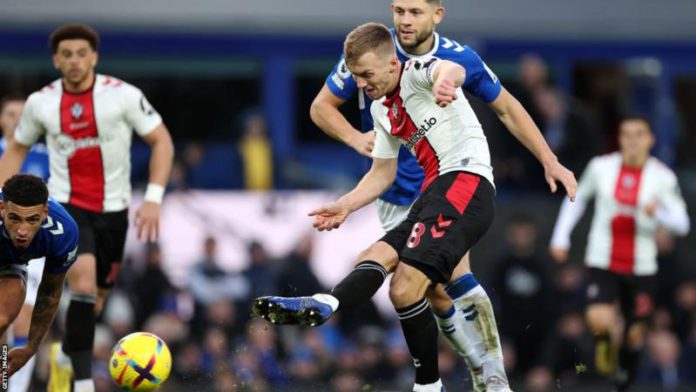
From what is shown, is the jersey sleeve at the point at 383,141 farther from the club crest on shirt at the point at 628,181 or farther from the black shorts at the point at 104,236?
the club crest on shirt at the point at 628,181

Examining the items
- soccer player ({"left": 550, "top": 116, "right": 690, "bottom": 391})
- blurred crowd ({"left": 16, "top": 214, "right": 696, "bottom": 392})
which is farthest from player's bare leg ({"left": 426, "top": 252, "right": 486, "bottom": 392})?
blurred crowd ({"left": 16, "top": 214, "right": 696, "bottom": 392})

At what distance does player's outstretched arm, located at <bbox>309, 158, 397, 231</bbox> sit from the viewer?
389 inches

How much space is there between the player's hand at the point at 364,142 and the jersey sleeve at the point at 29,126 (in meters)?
2.55

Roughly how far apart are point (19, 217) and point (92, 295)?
2.16 m

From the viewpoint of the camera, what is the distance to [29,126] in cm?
1181

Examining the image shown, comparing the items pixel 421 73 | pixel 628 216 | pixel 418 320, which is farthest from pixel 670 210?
pixel 421 73

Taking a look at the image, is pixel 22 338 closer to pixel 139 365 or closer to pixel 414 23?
pixel 139 365

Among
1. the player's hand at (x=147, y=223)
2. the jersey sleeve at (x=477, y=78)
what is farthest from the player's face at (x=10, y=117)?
the jersey sleeve at (x=477, y=78)

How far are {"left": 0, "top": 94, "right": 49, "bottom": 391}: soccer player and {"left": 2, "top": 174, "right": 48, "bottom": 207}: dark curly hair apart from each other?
2.54m

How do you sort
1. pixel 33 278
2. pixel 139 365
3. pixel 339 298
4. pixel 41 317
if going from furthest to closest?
pixel 33 278, pixel 139 365, pixel 41 317, pixel 339 298

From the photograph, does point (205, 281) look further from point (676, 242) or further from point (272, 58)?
point (676, 242)

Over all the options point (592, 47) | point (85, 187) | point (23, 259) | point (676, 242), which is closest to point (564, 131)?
point (676, 242)

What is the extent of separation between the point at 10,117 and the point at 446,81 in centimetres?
533

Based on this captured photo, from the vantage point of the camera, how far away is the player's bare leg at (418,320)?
9594 millimetres
